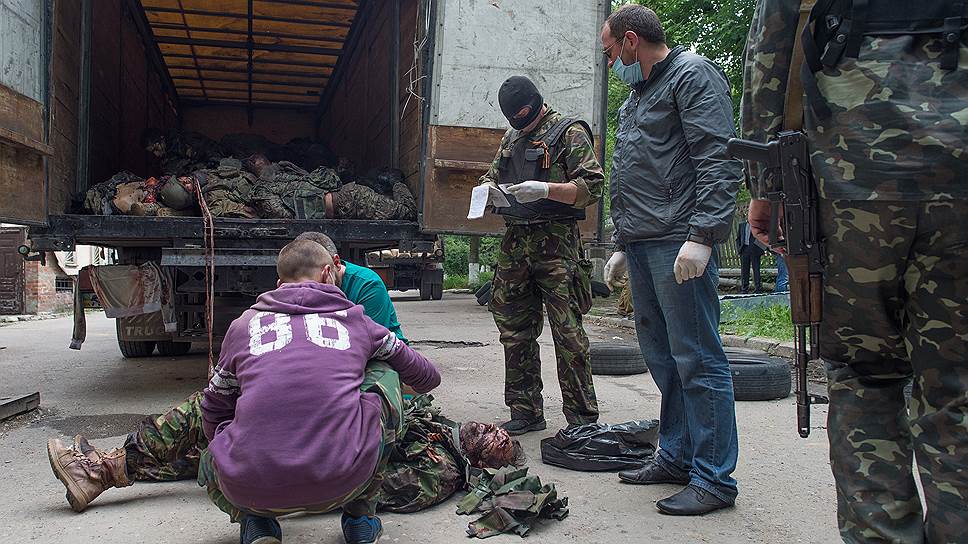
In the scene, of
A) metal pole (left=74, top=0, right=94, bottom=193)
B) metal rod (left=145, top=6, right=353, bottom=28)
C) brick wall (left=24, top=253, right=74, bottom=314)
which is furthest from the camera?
brick wall (left=24, top=253, right=74, bottom=314)

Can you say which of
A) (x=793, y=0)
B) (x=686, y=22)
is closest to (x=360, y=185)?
(x=793, y=0)

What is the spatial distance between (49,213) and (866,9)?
4603mm

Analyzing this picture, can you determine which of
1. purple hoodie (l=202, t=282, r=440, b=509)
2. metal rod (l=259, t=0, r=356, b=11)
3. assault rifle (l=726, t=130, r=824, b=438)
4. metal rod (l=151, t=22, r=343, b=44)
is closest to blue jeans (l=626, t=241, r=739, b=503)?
assault rifle (l=726, t=130, r=824, b=438)

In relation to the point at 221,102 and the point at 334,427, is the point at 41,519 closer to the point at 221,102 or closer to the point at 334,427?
the point at 334,427

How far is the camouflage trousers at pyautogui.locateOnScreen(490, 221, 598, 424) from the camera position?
12.2 feet

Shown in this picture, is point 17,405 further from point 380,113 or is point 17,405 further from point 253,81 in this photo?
point 253,81

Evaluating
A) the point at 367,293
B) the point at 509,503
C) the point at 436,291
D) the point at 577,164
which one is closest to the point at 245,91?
the point at 436,291

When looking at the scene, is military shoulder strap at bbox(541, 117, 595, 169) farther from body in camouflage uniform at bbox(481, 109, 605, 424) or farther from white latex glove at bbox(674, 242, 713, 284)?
white latex glove at bbox(674, 242, 713, 284)

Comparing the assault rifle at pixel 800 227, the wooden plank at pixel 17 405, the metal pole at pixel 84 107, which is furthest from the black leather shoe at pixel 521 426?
the metal pole at pixel 84 107

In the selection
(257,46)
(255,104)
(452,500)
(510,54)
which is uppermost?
(257,46)

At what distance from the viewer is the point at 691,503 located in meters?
2.74

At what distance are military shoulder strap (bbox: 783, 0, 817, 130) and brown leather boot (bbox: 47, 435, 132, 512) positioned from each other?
2.65 meters

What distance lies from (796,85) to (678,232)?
1.07 meters

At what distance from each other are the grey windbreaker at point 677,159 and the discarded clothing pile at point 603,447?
87cm
